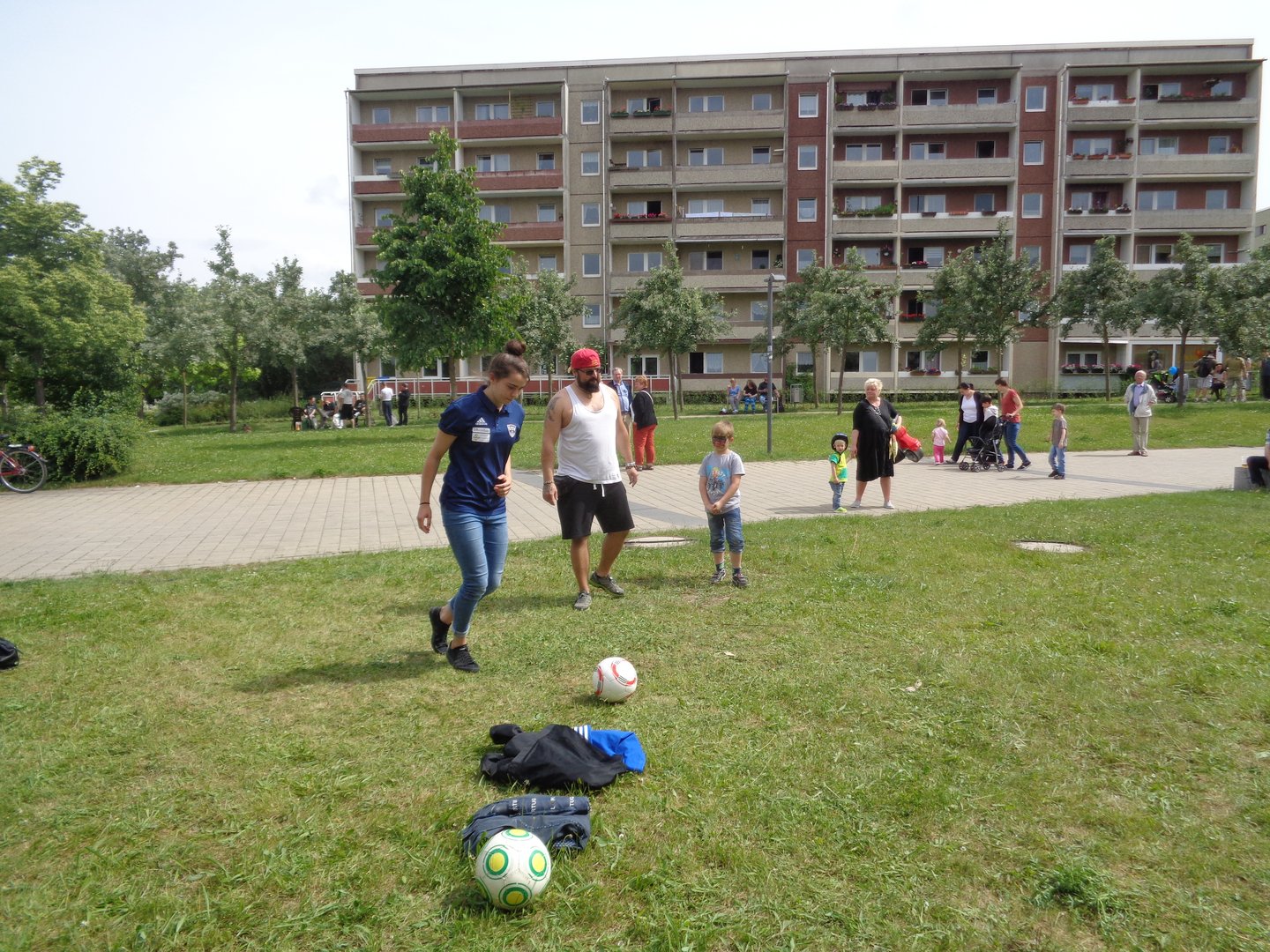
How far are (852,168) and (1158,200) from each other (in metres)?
19.5

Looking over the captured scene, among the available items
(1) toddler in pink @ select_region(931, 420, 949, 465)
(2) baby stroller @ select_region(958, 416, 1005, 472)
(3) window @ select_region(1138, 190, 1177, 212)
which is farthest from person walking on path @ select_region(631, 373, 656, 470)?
(3) window @ select_region(1138, 190, 1177, 212)

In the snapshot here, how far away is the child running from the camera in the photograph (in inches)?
297

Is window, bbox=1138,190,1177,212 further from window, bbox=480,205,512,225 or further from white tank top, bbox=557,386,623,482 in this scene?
white tank top, bbox=557,386,623,482

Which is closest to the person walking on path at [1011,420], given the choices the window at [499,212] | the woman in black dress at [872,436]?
the woman in black dress at [872,436]

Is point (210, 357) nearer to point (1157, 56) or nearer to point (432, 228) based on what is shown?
point (432, 228)

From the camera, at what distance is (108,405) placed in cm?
1742

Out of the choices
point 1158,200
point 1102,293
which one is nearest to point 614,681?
point 1102,293

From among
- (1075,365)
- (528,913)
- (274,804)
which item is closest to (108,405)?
(274,804)

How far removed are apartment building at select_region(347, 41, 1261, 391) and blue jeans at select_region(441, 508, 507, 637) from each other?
49.7 metres

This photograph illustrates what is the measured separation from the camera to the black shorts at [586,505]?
6902mm

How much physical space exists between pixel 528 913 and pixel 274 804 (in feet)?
4.47

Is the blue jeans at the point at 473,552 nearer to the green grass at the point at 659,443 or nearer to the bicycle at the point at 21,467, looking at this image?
the green grass at the point at 659,443

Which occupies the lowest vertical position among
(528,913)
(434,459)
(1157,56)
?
(528,913)

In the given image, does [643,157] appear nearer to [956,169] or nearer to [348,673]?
[956,169]
